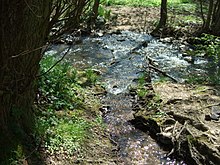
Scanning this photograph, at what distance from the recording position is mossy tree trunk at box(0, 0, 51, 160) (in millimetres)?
4203

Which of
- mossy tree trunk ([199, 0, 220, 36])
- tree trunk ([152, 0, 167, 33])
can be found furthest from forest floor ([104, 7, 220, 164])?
tree trunk ([152, 0, 167, 33])

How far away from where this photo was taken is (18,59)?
4516 mm

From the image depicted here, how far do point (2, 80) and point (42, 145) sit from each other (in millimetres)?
1313

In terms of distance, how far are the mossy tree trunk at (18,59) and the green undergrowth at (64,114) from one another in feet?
1.08

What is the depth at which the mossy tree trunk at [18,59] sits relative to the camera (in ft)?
13.8

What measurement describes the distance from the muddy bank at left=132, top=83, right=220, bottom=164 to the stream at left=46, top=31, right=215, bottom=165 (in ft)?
0.69

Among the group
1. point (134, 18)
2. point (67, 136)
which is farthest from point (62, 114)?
point (134, 18)

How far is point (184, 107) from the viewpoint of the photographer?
24.2 ft

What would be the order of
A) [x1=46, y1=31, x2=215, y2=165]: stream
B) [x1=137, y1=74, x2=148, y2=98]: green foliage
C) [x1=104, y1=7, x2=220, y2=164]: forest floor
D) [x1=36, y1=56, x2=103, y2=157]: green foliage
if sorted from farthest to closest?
[x1=137, y1=74, x2=148, y2=98]: green foliage → [x1=46, y1=31, x2=215, y2=165]: stream → [x1=104, y1=7, x2=220, y2=164]: forest floor → [x1=36, y1=56, x2=103, y2=157]: green foliage

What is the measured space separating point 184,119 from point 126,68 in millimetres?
4391

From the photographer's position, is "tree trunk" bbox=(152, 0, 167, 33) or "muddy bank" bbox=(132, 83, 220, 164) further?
"tree trunk" bbox=(152, 0, 167, 33)

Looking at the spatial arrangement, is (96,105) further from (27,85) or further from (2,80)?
(2,80)

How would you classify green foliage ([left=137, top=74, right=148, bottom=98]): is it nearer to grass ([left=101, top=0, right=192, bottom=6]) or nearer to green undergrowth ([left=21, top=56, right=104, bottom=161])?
green undergrowth ([left=21, top=56, right=104, bottom=161])

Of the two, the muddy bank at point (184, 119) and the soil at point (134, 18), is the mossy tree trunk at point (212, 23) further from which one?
the muddy bank at point (184, 119)
